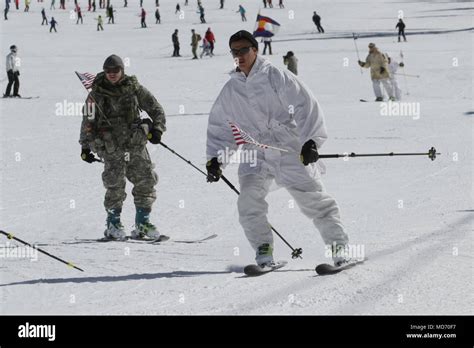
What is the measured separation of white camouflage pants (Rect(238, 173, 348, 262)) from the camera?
6434mm

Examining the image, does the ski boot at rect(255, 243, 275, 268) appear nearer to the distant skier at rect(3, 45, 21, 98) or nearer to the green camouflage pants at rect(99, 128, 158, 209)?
the green camouflage pants at rect(99, 128, 158, 209)

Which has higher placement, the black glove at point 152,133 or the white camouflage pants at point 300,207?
the black glove at point 152,133

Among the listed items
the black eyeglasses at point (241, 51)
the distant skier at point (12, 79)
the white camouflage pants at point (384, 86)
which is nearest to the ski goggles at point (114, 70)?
the black eyeglasses at point (241, 51)

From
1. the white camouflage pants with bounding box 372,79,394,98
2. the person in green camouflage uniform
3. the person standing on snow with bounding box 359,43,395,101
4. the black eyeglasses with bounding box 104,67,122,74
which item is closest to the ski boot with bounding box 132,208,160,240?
the person in green camouflage uniform

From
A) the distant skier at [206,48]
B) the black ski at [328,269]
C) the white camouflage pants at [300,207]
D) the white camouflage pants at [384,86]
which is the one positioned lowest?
the black ski at [328,269]

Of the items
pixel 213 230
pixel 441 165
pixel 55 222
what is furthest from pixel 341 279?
pixel 441 165

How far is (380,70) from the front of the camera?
2073 centimetres

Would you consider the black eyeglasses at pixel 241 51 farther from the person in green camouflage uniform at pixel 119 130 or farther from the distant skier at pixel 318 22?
the distant skier at pixel 318 22

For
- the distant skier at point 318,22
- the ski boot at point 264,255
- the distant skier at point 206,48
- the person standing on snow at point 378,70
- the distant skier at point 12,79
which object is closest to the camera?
the ski boot at point 264,255

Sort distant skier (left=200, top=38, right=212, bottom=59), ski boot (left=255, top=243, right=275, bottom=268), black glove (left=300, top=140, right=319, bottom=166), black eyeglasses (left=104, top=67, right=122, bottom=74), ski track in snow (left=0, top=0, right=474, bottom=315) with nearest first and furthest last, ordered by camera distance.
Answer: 1. ski track in snow (left=0, top=0, right=474, bottom=315)
2. black glove (left=300, top=140, right=319, bottom=166)
3. ski boot (left=255, top=243, right=275, bottom=268)
4. black eyeglasses (left=104, top=67, right=122, bottom=74)
5. distant skier (left=200, top=38, right=212, bottom=59)

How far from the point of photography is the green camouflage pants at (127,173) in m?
8.27

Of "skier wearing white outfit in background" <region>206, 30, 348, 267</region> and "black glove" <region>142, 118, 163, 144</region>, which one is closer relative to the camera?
"skier wearing white outfit in background" <region>206, 30, 348, 267</region>

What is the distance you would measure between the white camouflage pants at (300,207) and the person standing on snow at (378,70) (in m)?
14.5

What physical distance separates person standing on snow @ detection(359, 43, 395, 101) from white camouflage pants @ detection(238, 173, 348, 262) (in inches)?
570
